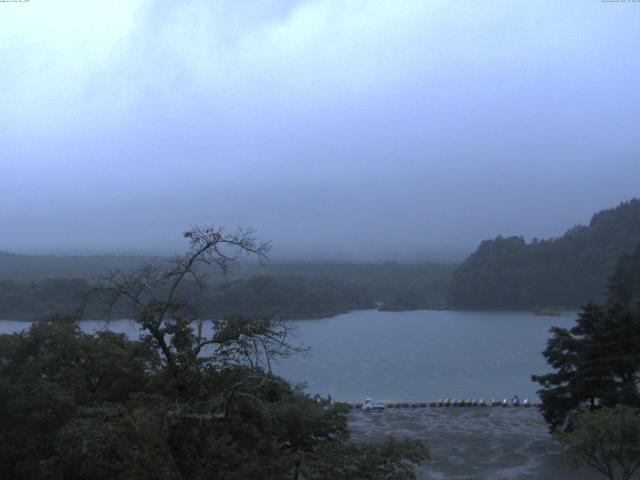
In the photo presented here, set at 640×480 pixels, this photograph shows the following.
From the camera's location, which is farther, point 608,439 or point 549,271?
point 549,271

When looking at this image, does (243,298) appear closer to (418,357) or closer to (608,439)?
(418,357)

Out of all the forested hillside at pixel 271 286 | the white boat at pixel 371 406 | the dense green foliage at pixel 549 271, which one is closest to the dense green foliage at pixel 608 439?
the white boat at pixel 371 406

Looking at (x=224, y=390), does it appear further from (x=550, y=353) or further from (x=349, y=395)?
(x=349, y=395)

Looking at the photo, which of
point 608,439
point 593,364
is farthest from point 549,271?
point 608,439

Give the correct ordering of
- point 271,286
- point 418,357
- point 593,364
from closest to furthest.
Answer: point 593,364, point 418,357, point 271,286

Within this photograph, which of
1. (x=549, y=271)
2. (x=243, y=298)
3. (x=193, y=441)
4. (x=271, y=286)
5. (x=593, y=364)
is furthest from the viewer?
(x=549, y=271)

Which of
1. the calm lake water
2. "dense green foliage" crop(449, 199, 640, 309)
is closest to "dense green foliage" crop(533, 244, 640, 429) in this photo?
the calm lake water
